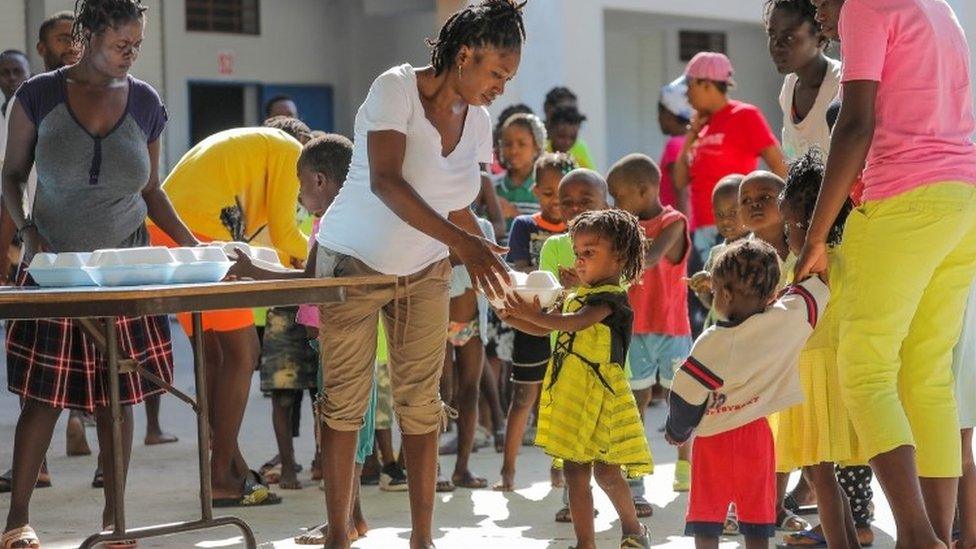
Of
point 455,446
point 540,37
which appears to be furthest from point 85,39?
point 540,37

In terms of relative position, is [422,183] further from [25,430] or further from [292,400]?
[292,400]

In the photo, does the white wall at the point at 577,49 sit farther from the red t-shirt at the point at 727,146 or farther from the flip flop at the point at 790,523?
the flip flop at the point at 790,523

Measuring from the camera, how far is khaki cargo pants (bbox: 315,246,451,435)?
4805 mm

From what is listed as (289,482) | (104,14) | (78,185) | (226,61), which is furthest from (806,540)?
(226,61)

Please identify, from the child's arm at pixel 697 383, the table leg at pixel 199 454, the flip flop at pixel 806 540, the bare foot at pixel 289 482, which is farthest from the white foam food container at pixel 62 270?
the flip flop at pixel 806 540

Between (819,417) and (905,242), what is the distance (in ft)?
2.20

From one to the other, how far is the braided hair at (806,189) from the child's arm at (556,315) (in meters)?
0.69

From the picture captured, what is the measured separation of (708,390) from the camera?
4.60 m

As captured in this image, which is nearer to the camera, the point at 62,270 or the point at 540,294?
the point at 62,270

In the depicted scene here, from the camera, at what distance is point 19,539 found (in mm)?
5160

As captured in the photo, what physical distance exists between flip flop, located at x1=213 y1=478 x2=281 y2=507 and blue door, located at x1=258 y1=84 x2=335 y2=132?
11008 millimetres

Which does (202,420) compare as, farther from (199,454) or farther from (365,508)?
(365,508)

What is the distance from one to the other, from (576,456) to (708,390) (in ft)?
2.24

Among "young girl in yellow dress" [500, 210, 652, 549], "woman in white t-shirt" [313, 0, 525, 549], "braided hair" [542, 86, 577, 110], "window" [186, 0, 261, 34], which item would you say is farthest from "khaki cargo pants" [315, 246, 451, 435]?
"window" [186, 0, 261, 34]
